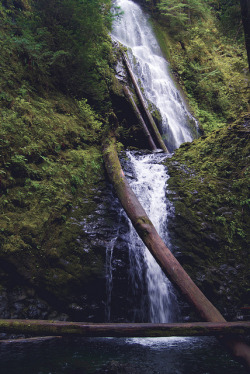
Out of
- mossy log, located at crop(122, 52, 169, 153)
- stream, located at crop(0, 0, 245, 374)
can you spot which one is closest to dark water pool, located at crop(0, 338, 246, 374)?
stream, located at crop(0, 0, 245, 374)

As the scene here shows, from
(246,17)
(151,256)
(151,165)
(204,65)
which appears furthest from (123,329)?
(204,65)

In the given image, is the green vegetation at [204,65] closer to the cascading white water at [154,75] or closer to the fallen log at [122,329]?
the cascading white water at [154,75]

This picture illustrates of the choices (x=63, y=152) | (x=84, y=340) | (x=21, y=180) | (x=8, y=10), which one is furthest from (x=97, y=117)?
(x=84, y=340)

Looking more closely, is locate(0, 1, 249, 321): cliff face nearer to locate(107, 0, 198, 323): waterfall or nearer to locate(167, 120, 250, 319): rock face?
locate(167, 120, 250, 319): rock face

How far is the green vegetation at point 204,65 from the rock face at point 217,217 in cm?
832

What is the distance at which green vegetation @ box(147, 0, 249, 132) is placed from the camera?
15609mm

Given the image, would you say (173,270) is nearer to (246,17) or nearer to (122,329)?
(122,329)

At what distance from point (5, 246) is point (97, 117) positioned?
229 inches

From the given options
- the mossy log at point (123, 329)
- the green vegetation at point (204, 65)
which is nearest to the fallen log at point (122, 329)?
the mossy log at point (123, 329)

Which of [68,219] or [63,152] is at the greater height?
[63,152]

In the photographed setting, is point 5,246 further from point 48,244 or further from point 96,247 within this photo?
point 96,247

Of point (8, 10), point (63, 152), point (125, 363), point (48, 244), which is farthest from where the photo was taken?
point (8, 10)

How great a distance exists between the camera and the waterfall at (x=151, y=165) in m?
4.51

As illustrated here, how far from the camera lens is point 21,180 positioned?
4.66m
